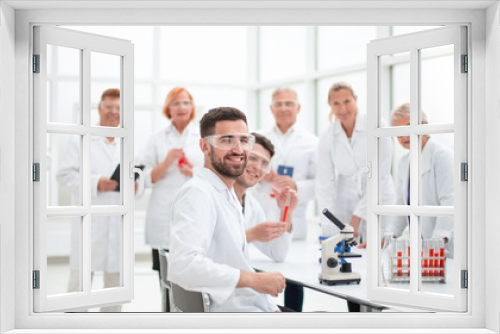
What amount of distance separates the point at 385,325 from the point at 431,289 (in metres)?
0.32

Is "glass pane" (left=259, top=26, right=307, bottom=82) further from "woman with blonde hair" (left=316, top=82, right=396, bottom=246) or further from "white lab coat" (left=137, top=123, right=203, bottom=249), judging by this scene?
"white lab coat" (left=137, top=123, right=203, bottom=249)

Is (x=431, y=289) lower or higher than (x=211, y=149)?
lower

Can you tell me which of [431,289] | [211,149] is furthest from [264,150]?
Result: [431,289]

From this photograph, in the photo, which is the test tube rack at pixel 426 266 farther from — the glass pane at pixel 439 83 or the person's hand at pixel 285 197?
the glass pane at pixel 439 83

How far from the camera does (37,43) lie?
2.23m

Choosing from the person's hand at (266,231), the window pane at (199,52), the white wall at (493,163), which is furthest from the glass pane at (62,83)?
the white wall at (493,163)

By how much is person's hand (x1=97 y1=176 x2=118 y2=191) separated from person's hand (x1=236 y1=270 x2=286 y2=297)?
4.73ft

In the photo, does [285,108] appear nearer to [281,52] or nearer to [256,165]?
[256,165]

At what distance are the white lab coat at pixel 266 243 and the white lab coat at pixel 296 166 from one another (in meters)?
0.74

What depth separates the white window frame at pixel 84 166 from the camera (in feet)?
7.26

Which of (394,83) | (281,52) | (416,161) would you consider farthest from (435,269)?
(281,52)

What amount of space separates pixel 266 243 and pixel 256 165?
68 centimetres

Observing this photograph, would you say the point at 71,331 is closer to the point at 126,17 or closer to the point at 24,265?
the point at 24,265

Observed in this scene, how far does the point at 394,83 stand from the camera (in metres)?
5.57
